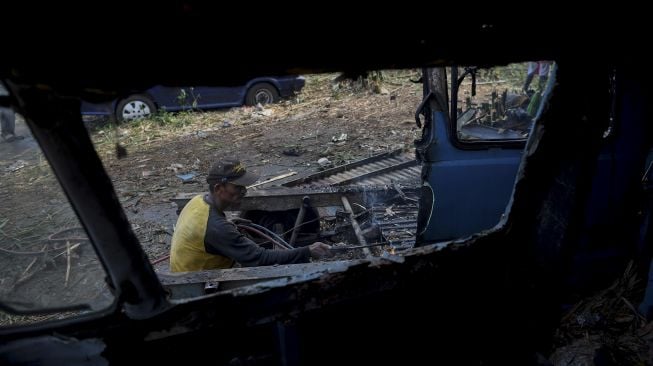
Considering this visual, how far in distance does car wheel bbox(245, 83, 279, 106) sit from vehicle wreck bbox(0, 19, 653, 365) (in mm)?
9211

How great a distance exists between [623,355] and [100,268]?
3119mm

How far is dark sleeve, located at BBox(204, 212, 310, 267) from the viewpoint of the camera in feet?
10.9

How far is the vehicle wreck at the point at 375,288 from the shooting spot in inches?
53.1

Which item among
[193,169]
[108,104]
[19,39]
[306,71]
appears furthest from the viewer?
[193,169]

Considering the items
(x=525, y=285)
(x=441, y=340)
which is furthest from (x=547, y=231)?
(x=441, y=340)

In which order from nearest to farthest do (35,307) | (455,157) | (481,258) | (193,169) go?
(35,307) → (481,258) → (455,157) → (193,169)

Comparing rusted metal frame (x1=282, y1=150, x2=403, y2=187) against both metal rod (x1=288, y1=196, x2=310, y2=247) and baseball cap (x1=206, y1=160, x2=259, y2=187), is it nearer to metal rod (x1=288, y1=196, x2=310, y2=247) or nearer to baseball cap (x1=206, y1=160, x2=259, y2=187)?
metal rod (x1=288, y1=196, x2=310, y2=247)

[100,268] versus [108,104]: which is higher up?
[108,104]

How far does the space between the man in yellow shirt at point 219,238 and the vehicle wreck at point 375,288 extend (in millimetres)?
1549

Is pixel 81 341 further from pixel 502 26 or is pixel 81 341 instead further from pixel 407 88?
pixel 407 88

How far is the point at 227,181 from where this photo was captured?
343 centimetres

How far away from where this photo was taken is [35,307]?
1.58m

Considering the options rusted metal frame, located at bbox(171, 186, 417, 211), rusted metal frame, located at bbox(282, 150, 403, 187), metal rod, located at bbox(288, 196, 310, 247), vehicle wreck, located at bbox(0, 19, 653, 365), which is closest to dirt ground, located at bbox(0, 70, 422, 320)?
rusted metal frame, located at bbox(282, 150, 403, 187)

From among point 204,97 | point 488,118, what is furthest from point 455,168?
point 204,97
